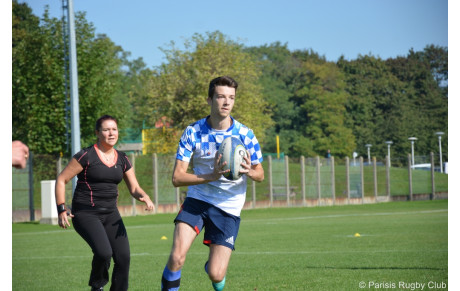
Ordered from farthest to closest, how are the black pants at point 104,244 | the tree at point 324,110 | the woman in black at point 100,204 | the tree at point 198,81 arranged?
the tree at point 324,110 < the tree at point 198,81 < the woman in black at point 100,204 < the black pants at point 104,244

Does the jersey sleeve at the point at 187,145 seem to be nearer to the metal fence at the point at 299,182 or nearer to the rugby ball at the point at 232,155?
the rugby ball at the point at 232,155

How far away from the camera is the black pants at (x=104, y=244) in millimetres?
7859

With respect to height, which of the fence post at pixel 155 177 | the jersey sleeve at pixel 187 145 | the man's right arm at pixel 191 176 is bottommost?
the fence post at pixel 155 177

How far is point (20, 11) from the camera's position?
5578cm

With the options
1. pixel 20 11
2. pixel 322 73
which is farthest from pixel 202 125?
pixel 322 73

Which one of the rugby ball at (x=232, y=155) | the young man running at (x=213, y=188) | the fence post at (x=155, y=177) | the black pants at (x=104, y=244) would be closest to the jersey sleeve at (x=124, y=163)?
the black pants at (x=104, y=244)

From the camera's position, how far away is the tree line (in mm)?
33281

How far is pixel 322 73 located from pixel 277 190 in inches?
1754

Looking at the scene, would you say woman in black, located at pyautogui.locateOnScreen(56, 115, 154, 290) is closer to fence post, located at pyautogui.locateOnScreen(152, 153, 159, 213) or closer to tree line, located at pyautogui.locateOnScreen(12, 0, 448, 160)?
tree line, located at pyautogui.locateOnScreen(12, 0, 448, 160)

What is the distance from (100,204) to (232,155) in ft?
7.04

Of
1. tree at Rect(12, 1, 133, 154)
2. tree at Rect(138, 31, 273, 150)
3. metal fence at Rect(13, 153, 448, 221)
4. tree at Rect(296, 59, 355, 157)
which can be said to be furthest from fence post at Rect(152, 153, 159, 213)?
tree at Rect(296, 59, 355, 157)

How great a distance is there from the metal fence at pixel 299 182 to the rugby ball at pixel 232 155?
73.0ft

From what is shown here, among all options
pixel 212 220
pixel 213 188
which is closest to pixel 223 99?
pixel 213 188

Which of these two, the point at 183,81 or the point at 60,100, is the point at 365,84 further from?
the point at 60,100
